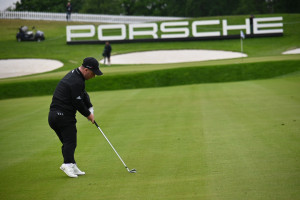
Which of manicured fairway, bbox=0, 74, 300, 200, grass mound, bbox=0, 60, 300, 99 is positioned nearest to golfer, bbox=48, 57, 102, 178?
manicured fairway, bbox=0, 74, 300, 200

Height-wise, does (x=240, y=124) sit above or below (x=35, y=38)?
below

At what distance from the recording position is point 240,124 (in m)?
12.8

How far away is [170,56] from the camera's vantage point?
1756 inches

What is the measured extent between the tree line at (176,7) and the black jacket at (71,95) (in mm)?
90047

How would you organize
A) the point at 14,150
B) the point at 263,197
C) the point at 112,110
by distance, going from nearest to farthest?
1. the point at 263,197
2. the point at 14,150
3. the point at 112,110

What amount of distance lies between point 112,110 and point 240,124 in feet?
20.2

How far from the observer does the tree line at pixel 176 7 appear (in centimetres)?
9494

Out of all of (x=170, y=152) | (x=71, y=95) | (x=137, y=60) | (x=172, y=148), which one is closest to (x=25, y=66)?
(x=137, y=60)

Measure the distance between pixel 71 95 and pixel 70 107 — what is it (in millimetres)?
273

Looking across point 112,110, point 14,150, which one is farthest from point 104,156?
point 112,110

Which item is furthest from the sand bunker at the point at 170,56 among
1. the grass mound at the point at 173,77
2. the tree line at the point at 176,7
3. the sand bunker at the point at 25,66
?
the tree line at the point at 176,7

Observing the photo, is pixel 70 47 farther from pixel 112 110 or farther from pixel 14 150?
pixel 14 150

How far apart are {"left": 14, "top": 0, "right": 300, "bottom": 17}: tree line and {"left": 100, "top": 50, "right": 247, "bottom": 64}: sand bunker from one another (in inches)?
2056

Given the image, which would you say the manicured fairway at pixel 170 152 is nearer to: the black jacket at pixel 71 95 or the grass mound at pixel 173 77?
the black jacket at pixel 71 95
